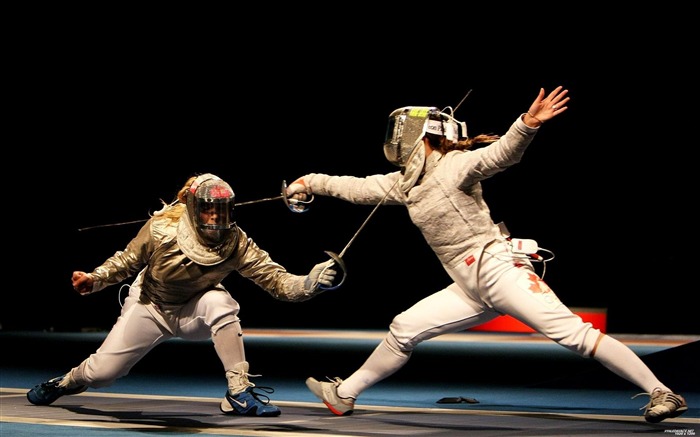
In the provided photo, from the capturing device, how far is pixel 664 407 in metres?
3.97

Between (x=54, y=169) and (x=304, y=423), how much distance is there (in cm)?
1142

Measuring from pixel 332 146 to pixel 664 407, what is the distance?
415 inches

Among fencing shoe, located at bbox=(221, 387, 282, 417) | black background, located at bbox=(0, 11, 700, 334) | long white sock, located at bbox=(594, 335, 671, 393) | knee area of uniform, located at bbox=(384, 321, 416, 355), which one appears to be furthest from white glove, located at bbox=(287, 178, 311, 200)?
black background, located at bbox=(0, 11, 700, 334)

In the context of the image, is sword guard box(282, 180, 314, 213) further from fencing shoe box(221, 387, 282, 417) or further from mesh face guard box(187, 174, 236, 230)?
Answer: fencing shoe box(221, 387, 282, 417)

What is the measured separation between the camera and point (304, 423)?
4422 mm

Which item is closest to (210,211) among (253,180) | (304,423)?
(304,423)

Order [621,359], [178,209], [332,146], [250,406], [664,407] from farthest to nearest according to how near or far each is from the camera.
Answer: [332,146] → [178,209] → [250,406] → [621,359] → [664,407]

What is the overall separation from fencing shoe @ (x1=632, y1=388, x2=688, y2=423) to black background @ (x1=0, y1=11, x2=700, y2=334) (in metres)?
8.76

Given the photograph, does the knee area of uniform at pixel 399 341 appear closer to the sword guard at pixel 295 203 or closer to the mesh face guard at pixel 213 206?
the sword guard at pixel 295 203

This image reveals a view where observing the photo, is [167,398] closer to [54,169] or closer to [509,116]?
[509,116]

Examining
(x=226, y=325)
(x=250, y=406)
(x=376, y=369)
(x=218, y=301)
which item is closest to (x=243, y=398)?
(x=250, y=406)

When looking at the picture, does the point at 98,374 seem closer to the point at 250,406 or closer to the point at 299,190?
the point at 250,406

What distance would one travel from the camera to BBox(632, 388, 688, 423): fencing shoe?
397 cm

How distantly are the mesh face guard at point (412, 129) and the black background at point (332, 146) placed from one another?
26.6 feet
